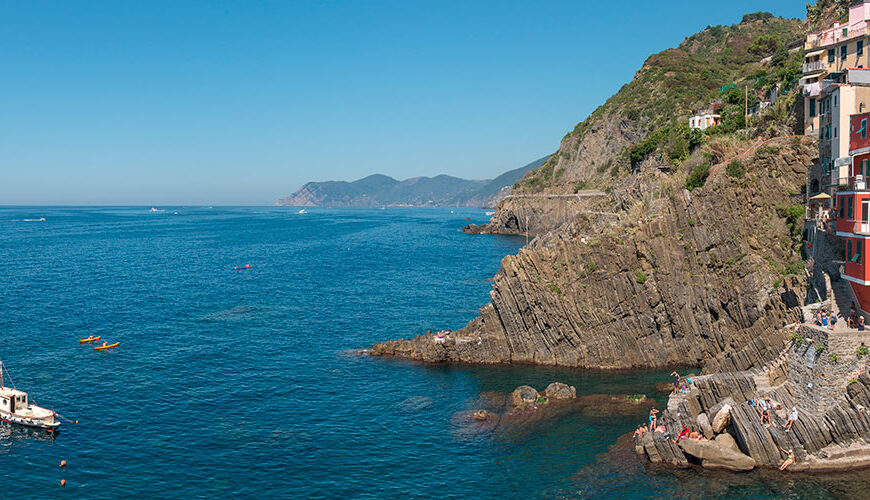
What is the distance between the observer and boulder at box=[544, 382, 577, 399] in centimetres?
5628

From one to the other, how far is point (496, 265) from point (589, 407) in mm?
88113

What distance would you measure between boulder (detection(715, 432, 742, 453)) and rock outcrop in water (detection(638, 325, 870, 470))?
→ 0.17 ft

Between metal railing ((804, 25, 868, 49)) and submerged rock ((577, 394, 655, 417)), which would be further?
metal railing ((804, 25, 868, 49))

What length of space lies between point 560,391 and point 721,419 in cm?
1519

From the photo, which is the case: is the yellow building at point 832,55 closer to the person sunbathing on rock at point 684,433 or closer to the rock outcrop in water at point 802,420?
the rock outcrop in water at point 802,420

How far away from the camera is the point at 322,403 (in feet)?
190

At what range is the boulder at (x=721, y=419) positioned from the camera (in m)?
44.1

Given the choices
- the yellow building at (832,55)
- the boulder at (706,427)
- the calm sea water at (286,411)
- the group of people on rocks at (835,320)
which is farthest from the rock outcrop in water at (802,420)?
the yellow building at (832,55)

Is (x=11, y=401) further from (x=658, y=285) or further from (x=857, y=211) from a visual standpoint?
(x=857, y=211)

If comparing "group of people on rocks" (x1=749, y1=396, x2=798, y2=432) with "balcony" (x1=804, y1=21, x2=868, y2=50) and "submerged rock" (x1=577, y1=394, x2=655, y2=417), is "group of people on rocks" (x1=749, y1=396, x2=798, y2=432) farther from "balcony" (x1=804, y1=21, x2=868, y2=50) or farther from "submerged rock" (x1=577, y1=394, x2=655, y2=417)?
"balcony" (x1=804, y1=21, x2=868, y2=50)

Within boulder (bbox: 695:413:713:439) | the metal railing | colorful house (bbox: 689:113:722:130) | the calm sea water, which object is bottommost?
the calm sea water

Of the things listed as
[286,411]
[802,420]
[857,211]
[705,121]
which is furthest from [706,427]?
[705,121]

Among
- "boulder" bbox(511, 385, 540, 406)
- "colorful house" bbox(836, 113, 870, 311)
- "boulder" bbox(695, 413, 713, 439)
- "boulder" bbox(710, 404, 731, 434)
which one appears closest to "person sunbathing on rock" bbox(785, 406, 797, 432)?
"boulder" bbox(710, 404, 731, 434)

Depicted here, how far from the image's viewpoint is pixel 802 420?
41906 millimetres
